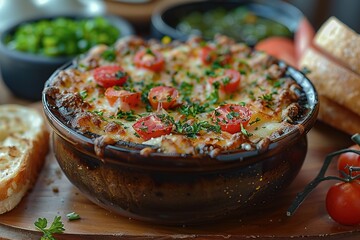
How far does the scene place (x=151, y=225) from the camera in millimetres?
2992

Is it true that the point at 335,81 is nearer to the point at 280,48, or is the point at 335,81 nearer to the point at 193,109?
the point at 193,109

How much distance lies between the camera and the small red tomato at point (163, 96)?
10.4ft

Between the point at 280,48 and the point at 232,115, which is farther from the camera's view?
the point at 280,48

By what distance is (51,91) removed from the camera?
3176mm

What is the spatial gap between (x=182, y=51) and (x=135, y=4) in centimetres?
256

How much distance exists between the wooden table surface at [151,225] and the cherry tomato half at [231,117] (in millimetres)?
519

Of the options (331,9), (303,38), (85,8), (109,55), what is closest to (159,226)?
(109,55)

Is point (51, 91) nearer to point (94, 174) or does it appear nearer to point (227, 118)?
point (94, 174)

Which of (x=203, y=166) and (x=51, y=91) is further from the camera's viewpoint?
(x=51, y=91)

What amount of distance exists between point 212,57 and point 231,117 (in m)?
0.89

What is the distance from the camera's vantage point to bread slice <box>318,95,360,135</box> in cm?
380

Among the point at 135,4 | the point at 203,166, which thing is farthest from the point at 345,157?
the point at 135,4

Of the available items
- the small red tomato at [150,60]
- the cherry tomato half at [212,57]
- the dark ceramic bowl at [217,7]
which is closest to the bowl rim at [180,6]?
the dark ceramic bowl at [217,7]

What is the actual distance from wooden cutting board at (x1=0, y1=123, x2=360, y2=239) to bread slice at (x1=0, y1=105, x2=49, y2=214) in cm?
8
